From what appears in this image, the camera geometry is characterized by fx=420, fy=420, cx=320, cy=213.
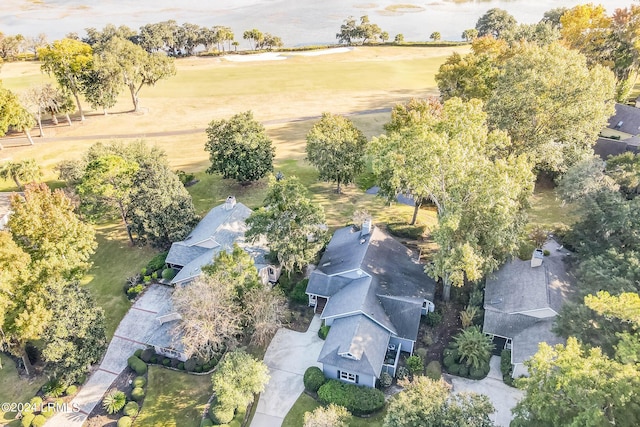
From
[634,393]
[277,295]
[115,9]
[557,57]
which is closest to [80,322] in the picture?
[277,295]

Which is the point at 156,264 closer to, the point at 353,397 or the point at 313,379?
the point at 313,379

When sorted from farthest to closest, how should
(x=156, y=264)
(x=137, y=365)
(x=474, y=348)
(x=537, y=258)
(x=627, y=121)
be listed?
1. (x=627, y=121)
2. (x=156, y=264)
3. (x=537, y=258)
4. (x=137, y=365)
5. (x=474, y=348)

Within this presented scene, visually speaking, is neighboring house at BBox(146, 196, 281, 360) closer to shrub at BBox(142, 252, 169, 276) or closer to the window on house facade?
shrub at BBox(142, 252, 169, 276)

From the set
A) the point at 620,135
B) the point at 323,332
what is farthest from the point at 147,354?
the point at 620,135

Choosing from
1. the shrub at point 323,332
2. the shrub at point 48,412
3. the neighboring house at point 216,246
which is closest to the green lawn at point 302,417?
the shrub at point 323,332

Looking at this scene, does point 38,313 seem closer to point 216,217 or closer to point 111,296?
point 111,296

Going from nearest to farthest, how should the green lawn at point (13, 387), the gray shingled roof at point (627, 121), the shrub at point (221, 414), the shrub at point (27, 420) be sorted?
the shrub at point (221, 414), the shrub at point (27, 420), the green lawn at point (13, 387), the gray shingled roof at point (627, 121)

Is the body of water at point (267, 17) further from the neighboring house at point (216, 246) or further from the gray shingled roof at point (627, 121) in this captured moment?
the neighboring house at point (216, 246)
